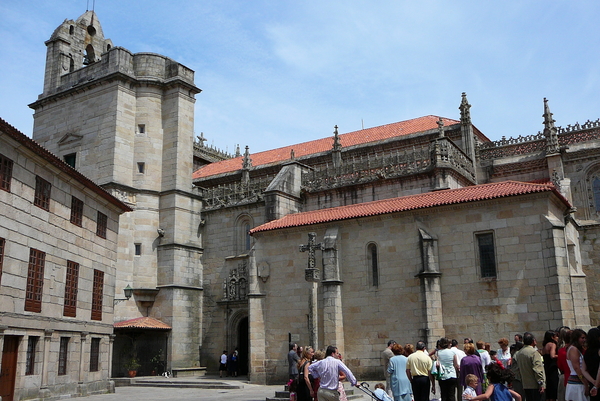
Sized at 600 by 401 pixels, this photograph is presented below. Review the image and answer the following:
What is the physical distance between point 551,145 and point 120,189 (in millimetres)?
23310

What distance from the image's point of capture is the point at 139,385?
27.5m

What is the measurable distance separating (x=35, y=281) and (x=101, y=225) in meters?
5.64

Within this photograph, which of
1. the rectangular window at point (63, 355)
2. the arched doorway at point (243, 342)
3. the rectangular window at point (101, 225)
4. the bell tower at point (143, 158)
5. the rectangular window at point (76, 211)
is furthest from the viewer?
the arched doorway at point (243, 342)

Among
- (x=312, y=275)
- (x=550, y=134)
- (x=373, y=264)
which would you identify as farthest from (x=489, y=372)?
(x=550, y=134)

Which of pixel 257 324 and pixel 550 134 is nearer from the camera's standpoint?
pixel 257 324

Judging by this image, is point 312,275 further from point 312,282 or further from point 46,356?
point 46,356

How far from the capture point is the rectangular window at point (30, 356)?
16812 millimetres

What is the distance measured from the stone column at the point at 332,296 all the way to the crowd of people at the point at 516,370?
9417 mm

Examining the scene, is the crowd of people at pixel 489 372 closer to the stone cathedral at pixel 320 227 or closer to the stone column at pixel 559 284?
the stone column at pixel 559 284

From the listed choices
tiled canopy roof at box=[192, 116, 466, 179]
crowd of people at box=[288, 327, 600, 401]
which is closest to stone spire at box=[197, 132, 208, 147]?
tiled canopy roof at box=[192, 116, 466, 179]

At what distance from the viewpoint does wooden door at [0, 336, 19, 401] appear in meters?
15.6

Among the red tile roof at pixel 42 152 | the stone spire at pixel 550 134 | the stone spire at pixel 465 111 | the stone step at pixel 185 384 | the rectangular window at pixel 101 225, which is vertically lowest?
the stone step at pixel 185 384

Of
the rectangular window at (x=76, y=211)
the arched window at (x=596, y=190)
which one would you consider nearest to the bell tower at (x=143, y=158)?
the rectangular window at (x=76, y=211)

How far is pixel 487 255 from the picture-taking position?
20984 mm
